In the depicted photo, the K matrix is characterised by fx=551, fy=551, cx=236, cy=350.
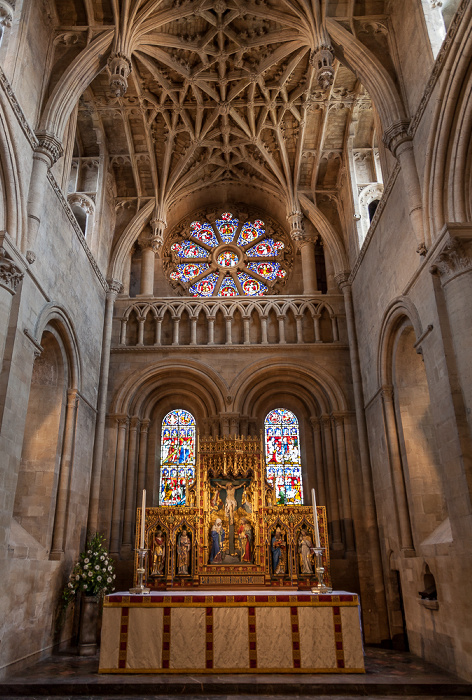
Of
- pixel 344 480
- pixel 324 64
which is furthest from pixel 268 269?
pixel 344 480

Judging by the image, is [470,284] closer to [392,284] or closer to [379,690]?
[392,284]

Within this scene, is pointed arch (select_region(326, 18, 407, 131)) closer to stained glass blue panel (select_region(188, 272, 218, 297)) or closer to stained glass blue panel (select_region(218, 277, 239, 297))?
stained glass blue panel (select_region(218, 277, 239, 297))

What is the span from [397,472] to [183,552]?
14.9ft

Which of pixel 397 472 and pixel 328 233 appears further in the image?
pixel 328 233

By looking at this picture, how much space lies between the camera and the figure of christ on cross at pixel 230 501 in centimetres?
1129

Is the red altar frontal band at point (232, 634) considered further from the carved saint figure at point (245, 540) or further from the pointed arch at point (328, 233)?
the pointed arch at point (328, 233)

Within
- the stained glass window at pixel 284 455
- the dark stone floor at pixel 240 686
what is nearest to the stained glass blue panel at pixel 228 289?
the stained glass window at pixel 284 455

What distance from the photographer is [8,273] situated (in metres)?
8.45

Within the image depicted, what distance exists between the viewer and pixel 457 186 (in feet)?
28.3

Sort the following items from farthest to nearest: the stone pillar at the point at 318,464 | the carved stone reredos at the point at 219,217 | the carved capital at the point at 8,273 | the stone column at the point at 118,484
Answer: the carved stone reredos at the point at 219,217, the stone pillar at the point at 318,464, the stone column at the point at 118,484, the carved capital at the point at 8,273

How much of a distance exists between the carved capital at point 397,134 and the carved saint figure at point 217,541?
803 centimetres

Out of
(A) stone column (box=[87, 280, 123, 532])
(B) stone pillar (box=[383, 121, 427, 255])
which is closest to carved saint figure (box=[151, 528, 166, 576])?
(A) stone column (box=[87, 280, 123, 532])

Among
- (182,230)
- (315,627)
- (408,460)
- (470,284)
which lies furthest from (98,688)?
(182,230)

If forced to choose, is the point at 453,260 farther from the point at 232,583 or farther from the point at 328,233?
the point at 328,233
